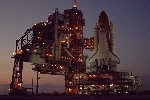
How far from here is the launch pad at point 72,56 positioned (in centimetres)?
9706

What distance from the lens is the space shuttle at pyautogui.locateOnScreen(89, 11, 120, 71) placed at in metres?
101

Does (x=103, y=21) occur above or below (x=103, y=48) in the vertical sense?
above

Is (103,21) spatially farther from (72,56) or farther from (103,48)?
(72,56)

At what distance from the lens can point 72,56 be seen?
109 meters

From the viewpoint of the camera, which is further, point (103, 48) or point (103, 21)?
point (103, 21)

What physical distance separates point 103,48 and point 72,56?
1541cm

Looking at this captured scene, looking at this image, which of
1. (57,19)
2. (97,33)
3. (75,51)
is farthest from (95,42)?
(57,19)

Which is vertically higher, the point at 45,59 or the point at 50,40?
the point at 50,40

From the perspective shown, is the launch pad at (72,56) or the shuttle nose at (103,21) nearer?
the launch pad at (72,56)

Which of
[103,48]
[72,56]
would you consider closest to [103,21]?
[103,48]

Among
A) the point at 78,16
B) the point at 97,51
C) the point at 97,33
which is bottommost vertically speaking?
the point at 97,51

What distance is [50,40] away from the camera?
342ft

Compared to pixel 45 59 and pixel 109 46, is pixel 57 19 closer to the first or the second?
pixel 45 59

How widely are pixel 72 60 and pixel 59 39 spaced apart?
12007mm
